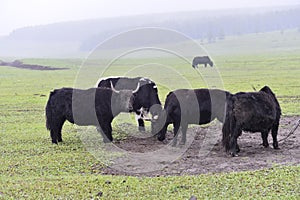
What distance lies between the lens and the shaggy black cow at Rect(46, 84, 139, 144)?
1334 centimetres

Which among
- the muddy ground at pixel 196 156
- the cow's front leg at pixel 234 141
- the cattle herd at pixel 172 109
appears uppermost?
the cattle herd at pixel 172 109

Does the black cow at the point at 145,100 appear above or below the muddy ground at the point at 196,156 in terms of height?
above

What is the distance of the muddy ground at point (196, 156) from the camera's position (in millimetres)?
10133

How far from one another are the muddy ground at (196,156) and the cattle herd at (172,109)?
1.22ft

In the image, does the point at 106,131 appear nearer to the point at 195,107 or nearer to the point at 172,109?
the point at 172,109

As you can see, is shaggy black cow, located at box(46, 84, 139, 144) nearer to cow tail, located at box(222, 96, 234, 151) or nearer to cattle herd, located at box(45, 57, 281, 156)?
cattle herd, located at box(45, 57, 281, 156)

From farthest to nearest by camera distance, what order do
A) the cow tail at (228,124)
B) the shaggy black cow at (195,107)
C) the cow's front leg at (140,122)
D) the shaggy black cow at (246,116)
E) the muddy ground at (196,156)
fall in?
1. the cow's front leg at (140,122)
2. the shaggy black cow at (195,107)
3. the cow tail at (228,124)
4. the shaggy black cow at (246,116)
5. the muddy ground at (196,156)

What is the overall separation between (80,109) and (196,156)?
147 inches

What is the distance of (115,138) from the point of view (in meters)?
14.1

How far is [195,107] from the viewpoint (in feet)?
41.5

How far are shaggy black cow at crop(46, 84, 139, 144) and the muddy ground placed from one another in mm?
784

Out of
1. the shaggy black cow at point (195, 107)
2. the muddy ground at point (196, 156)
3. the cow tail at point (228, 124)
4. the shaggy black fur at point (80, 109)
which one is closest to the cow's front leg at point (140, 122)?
the muddy ground at point (196, 156)

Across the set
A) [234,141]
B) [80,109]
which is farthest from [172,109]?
[80,109]

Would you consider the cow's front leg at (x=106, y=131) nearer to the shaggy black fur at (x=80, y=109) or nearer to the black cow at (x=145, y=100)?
the shaggy black fur at (x=80, y=109)
